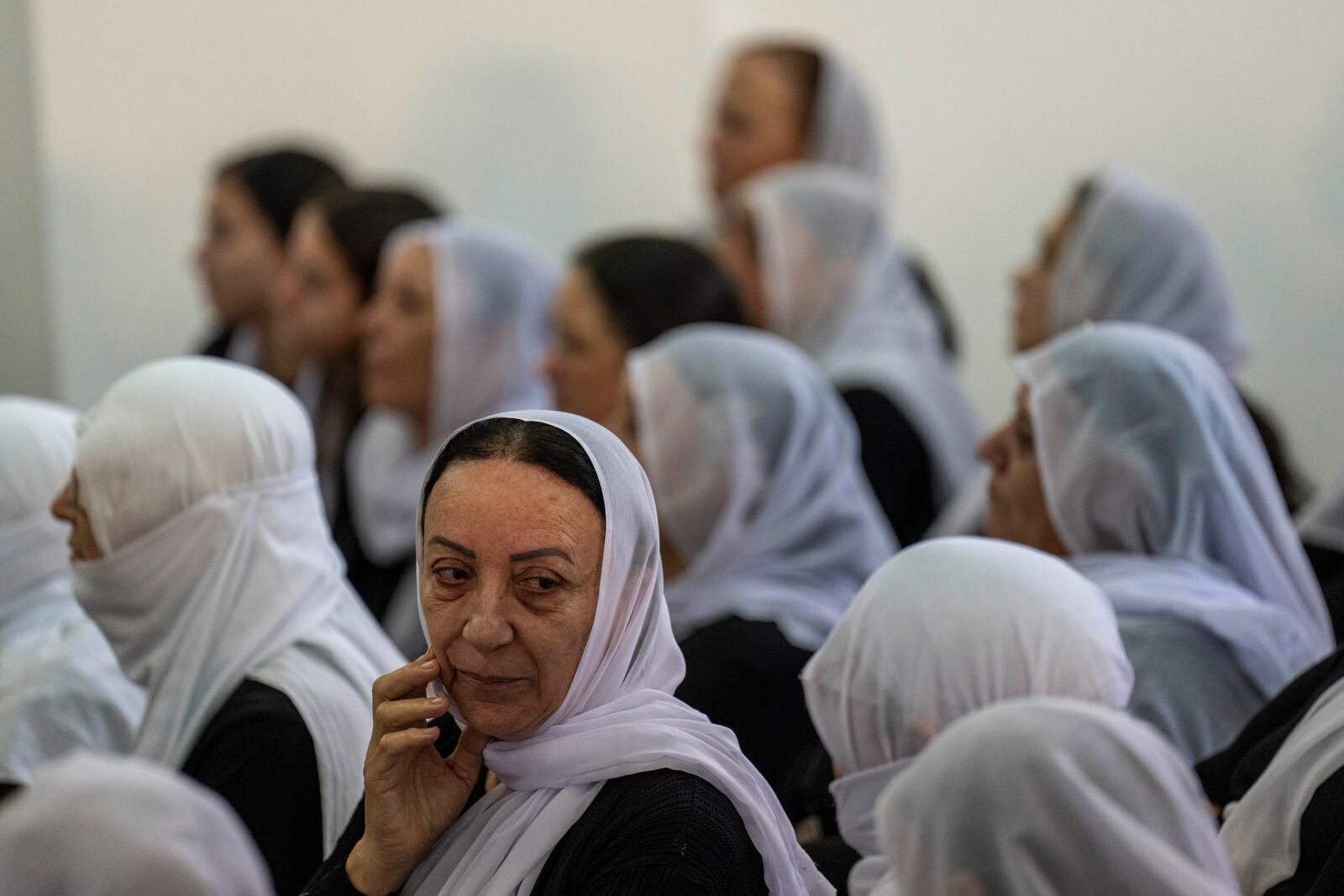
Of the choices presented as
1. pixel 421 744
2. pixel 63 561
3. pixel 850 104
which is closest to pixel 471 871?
pixel 421 744

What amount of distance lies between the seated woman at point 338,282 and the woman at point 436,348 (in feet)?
0.52

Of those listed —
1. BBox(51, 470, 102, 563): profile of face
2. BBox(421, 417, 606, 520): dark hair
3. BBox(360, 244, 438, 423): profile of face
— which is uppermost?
BBox(421, 417, 606, 520): dark hair

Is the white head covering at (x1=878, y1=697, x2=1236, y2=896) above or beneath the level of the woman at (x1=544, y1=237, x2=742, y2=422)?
above

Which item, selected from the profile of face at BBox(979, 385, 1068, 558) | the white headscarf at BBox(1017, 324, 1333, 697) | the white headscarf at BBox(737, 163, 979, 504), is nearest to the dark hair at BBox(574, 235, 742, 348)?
the white headscarf at BBox(737, 163, 979, 504)

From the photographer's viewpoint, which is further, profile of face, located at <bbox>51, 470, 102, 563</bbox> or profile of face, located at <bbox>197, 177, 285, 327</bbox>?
profile of face, located at <bbox>197, 177, 285, 327</bbox>

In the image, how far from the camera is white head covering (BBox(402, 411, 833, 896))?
1911 mm

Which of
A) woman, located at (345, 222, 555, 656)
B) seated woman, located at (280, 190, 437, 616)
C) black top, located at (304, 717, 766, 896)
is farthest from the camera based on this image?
seated woman, located at (280, 190, 437, 616)

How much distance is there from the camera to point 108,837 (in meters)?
1.35

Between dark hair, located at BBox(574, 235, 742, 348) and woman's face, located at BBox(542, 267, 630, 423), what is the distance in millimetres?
30

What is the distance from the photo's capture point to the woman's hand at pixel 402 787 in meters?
1.91

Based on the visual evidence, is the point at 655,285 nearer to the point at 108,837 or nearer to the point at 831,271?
the point at 831,271

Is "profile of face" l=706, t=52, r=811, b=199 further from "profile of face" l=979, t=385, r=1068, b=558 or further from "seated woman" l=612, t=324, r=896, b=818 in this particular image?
"profile of face" l=979, t=385, r=1068, b=558

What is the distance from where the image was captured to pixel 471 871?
74.9 inches

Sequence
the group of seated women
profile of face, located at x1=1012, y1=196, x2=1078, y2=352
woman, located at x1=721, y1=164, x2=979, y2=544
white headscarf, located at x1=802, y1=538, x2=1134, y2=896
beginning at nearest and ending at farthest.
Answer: the group of seated women < white headscarf, located at x1=802, y1=538, x2=1134, y2=896 < profile of face, located at x1=1012, y1=196, x2=1078, y2=352 < woman, located at x1=721, y1=164, x2=979, y2=544
